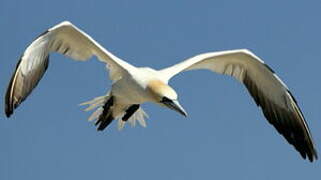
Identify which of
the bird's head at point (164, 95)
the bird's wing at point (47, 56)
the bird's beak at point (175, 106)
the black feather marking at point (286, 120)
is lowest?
the black feather marking at point (286, 120)

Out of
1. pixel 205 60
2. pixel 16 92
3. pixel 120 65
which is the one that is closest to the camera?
pixel 16 92

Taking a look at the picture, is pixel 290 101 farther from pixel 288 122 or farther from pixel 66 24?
pixel 66 24

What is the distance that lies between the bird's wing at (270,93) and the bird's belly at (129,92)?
117 cm

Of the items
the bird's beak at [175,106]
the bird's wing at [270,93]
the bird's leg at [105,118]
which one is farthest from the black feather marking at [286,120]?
the bird's beak at [175,106]

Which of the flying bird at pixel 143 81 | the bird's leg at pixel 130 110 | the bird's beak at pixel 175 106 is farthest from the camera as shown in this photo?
the bird's leg at pixel 130 110

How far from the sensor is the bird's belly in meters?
12.6

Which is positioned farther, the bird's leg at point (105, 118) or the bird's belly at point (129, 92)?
the bird's leg at point (105, 118)

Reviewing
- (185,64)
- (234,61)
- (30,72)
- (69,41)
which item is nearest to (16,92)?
(30,72)

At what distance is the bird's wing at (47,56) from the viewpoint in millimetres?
12031

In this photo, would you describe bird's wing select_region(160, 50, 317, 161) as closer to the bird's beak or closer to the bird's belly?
the bird's belly

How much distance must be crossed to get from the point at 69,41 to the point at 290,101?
10.7 ft

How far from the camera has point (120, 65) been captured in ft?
41.9

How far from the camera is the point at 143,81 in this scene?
12.5 metres

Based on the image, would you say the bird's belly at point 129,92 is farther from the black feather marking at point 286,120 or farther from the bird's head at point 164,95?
the black feather marking at point 286,120
